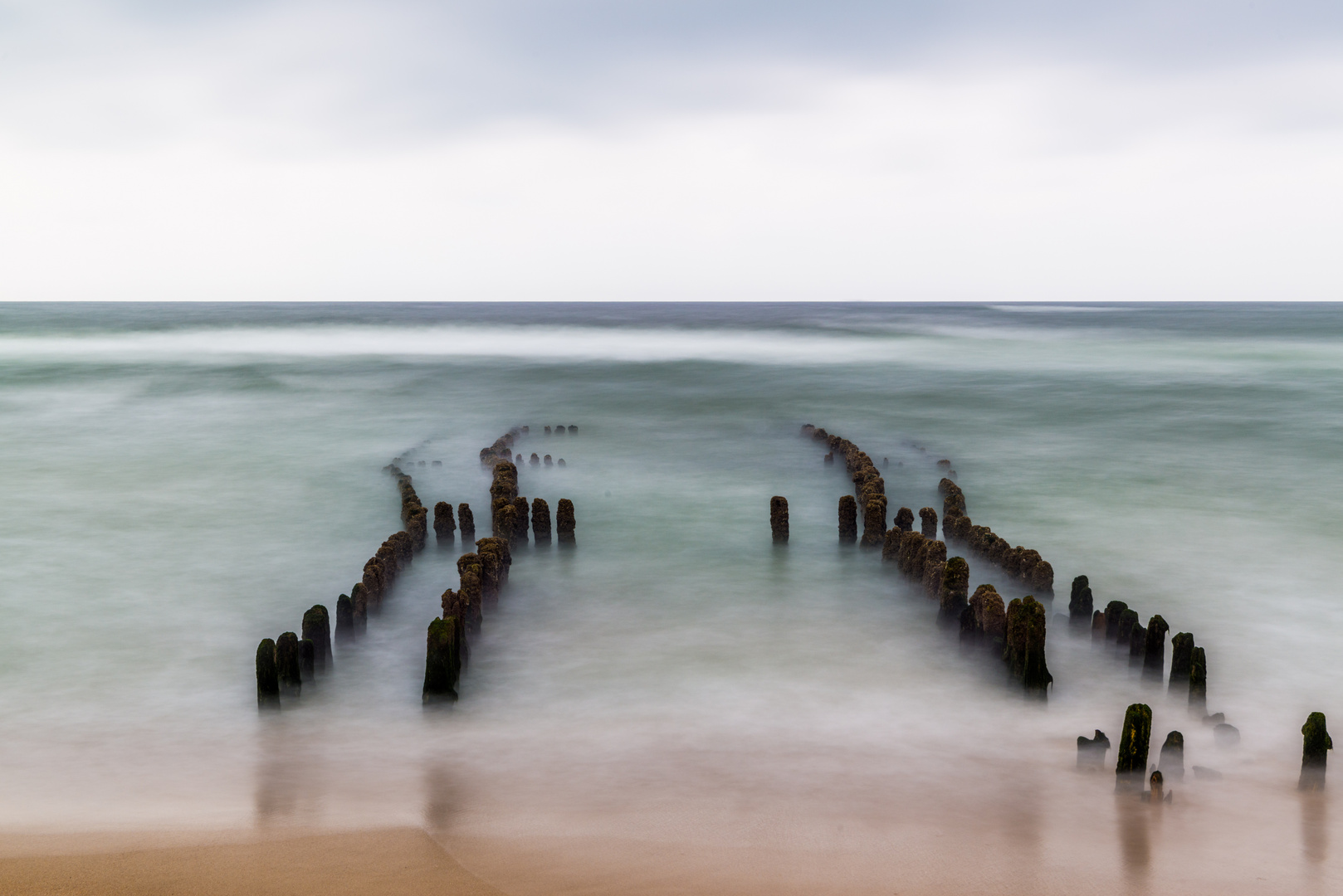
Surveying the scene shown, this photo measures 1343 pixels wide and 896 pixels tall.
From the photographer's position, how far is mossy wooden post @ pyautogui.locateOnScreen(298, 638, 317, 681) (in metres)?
8.21

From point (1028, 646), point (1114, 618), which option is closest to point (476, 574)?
point (1028, 646)

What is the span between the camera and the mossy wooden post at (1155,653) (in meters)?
8.20

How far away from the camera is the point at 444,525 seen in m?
12.6

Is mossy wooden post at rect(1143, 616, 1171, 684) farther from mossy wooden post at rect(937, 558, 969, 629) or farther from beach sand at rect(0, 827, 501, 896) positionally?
beach sand at rect(0, 827, 501, 896)

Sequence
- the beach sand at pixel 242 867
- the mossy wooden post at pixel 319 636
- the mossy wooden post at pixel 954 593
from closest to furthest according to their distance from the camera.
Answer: the beach sand at pixel 242 867 < the mossy wooden post at pixel 319 636 < the mossy wooden post at pixel 954 593

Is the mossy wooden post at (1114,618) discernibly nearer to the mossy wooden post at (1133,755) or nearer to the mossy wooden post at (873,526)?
the mossy wooden post at (1133,755)

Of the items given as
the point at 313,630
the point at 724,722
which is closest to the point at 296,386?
the point at 313,630

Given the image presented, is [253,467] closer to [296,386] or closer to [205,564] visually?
[205,564]

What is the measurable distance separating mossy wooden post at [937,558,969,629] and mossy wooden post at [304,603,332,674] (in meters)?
5.44

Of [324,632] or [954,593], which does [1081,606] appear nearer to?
[954,593]

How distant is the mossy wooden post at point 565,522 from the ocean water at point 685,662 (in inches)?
15.6

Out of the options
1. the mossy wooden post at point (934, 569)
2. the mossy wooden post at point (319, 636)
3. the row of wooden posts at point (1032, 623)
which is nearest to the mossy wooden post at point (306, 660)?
→ the mossy wooden post at point (319, 636)

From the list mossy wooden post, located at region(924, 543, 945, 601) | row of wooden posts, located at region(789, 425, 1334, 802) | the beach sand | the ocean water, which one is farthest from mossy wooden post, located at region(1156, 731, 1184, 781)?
the beach sand

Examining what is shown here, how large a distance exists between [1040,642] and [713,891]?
3642mm
